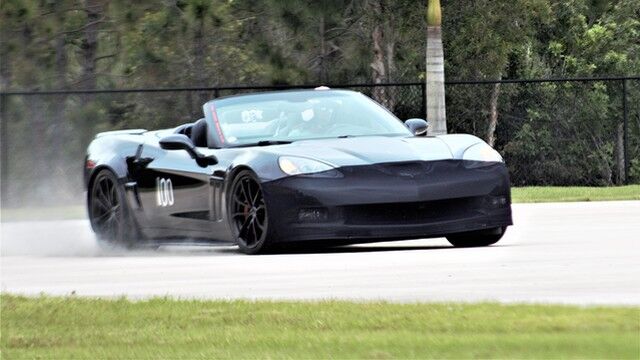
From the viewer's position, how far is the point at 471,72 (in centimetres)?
3844

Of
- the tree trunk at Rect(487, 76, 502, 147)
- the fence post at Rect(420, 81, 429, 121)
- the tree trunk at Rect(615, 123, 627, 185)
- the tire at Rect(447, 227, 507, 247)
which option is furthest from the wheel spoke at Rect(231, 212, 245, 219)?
the tree trunk at Rect(487, 76, 502, 147)

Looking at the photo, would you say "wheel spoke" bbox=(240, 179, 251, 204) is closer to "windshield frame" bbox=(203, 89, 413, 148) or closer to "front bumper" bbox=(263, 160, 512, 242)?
"front bumper" bbox=(263, 160, 512, 242)

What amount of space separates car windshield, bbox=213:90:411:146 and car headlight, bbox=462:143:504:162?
974 millimetres

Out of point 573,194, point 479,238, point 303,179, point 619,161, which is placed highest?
point 303,179

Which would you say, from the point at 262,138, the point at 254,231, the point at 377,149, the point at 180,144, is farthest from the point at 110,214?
the point at 377,149

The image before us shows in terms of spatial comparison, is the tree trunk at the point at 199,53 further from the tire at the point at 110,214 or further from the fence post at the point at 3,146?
the tire at the point at 110,214

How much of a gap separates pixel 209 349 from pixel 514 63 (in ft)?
145

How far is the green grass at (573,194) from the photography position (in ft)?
74.1

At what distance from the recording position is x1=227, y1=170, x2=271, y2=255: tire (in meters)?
13.4

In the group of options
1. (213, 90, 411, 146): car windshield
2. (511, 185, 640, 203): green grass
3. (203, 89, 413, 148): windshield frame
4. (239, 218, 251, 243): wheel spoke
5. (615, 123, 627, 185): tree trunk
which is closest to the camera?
(239, 218, 251, 243): wheel spoke

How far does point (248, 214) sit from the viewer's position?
534 inches

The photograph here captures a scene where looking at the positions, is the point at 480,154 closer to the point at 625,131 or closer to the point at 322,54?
the point at 625,131

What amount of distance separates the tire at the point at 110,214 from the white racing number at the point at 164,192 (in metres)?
0.48

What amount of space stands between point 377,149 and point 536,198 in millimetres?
9984
